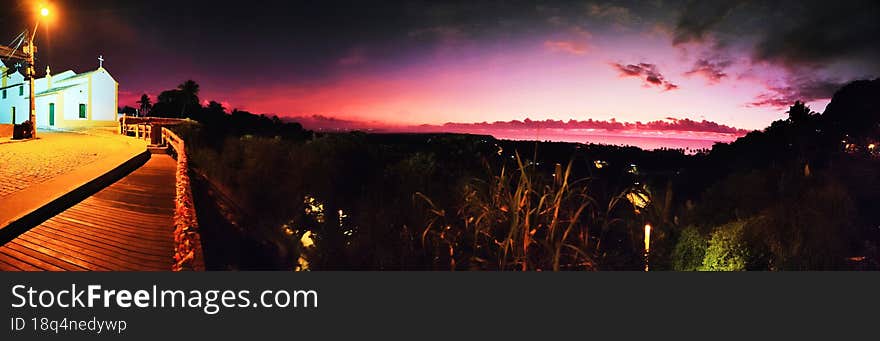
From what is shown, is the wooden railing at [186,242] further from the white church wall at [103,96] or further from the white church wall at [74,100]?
the white church wall at [103,96]

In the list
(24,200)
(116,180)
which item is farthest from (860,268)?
(116,180)

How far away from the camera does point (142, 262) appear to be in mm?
3834

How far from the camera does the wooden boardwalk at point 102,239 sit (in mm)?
3701

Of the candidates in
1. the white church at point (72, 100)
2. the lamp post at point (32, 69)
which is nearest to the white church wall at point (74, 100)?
the white church at point (72, 100)

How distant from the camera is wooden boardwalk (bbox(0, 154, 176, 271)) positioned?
146 inches

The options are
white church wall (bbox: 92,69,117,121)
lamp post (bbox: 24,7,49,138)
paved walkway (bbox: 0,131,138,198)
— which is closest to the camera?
paved walkway (bbox: 0,131,138,198)

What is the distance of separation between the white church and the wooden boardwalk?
23371 millimetres

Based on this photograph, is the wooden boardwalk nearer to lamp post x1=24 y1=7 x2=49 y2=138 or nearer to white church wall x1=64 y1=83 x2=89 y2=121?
lamp post x1=24 y1=7 x2=49 y2=138

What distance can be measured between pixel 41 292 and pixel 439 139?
1465 centimetres

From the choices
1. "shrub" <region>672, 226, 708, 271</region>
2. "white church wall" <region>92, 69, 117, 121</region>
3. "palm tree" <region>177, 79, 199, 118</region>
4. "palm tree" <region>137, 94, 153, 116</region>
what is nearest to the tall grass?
"shrub" <region>672, 226, 708, 271</region>

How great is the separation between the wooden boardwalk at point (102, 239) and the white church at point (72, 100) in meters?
23.4

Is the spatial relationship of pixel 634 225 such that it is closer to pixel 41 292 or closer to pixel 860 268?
pixel 860 268

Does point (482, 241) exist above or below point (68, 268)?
above

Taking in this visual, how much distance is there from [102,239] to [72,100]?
2746cm
